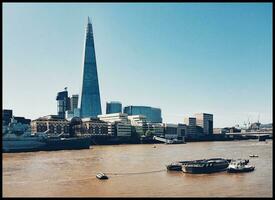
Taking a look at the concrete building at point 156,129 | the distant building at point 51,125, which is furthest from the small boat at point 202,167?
the concrete building at point 156,129

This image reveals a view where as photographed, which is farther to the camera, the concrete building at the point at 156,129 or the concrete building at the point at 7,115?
the concrete building at the point at 156,129

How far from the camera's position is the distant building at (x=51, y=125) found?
145250 mm

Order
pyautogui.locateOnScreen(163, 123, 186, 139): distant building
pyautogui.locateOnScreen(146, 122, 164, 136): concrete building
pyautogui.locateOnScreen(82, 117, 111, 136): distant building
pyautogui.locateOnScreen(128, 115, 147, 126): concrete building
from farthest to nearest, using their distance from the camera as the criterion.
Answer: pyautogui.locateOnScreen(163, 123, 186, 139): distant building < pyautogui.locateOnScreen(128, 115, 147, 126): concrete building < pyautogui.locateOnScreen(146, 122, 164, 136): concrete building < pyautogui.locateOnScreen(82, 117, 111, 136): distant building

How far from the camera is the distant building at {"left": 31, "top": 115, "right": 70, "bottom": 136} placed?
145250mm

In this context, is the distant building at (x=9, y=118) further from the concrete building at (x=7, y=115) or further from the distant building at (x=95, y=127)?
the distant building at (x=95, y=127)

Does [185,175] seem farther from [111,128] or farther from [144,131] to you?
[144,131]

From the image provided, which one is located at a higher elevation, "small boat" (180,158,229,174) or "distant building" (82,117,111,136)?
"distant building" (82,117,111,136)

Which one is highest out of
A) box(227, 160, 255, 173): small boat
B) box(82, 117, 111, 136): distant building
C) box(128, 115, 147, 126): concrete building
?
box(128, 115, 147, 126): concrete building

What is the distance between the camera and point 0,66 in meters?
11.4

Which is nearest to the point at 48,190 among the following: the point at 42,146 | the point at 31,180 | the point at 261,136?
the point at 31,180

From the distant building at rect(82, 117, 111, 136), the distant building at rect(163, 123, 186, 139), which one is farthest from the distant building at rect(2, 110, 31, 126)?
the distant building at rect(163, 123, 186, 139)

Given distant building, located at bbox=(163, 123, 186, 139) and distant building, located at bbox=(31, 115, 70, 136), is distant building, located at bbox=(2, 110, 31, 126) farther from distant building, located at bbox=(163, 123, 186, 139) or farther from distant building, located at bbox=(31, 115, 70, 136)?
distant building, located at bbox=(163, 123, 186, 139)

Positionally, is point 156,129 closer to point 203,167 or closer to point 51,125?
point 51,125

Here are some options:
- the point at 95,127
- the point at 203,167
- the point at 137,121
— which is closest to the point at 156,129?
the point at 137,121
